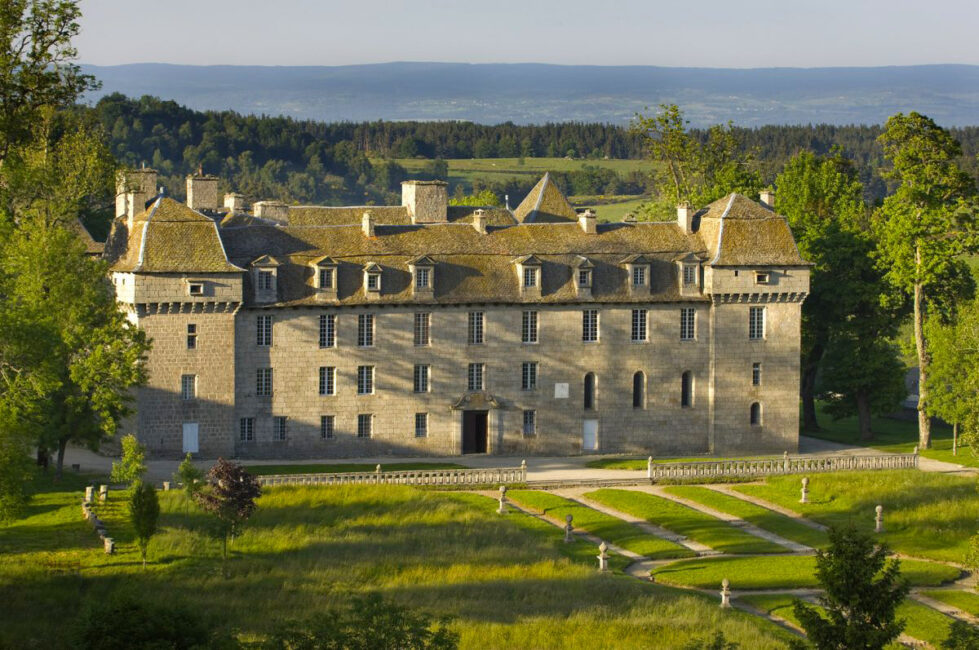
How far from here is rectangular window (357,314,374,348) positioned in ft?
245

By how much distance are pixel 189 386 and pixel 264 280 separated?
607cm

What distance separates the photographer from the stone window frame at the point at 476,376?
76.6m

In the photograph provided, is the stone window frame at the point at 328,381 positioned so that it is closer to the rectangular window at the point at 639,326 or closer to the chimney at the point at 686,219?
the rectangular window at the point at 639,326

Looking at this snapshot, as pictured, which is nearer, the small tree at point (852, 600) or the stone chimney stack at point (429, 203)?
the small tree at point (852, 600)

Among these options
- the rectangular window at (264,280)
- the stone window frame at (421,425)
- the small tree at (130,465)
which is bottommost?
the stone window frame at (421,425)

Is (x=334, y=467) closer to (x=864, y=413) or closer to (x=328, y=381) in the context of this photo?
(x=328, y=381)

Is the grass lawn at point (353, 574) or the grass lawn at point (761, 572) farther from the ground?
the grass lawn at point (353, 574)

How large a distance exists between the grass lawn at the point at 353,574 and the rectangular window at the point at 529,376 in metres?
14.5

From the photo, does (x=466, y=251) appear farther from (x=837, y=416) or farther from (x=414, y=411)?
(x=837, y=416)

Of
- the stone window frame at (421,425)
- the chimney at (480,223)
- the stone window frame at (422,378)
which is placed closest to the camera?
the stone window frame at (422,378)

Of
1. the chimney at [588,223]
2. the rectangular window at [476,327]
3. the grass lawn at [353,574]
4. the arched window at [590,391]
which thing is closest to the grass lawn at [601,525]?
the grass lawn at [353,574]

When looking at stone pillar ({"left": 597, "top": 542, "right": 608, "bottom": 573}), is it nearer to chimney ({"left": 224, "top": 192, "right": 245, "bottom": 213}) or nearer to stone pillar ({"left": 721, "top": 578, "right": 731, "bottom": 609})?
stone pillar ({"left": 721, "top": 578, "right": 731, "bottom": 609})

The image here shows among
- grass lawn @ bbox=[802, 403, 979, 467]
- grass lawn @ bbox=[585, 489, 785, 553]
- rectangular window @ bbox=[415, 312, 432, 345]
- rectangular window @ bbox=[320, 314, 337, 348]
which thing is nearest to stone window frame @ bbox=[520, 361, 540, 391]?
rectangular window @ bbox=[415, 312, 432, 345]

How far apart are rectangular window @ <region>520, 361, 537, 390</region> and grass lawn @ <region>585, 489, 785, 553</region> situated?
35.3 feet
